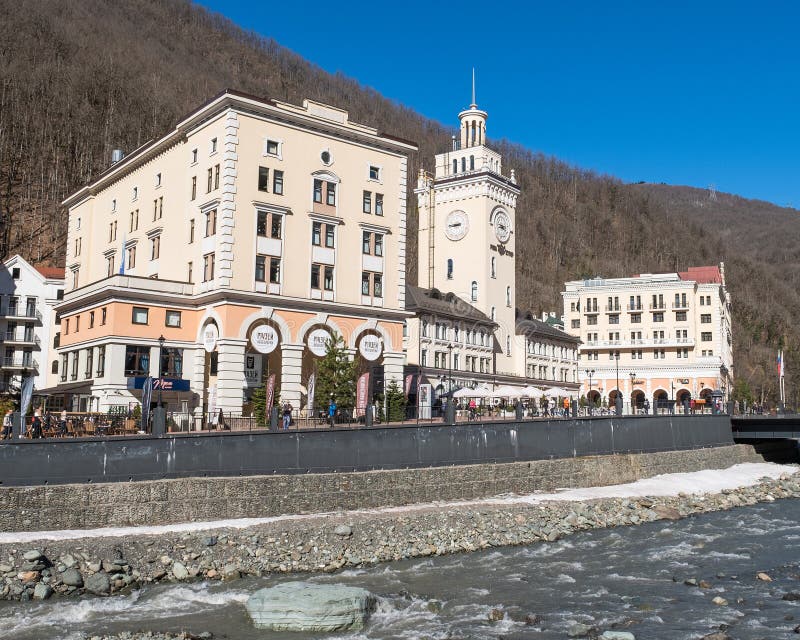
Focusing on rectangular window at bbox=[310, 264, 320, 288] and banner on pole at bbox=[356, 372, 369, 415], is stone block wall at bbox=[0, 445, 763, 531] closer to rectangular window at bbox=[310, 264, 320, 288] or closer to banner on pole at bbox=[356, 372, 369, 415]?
banner on pole at bbox=[356, 372, 369, 415]

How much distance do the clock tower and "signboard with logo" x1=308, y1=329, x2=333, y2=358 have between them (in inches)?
1437

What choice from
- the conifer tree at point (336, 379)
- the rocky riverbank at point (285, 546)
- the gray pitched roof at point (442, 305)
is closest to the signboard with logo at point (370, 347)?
the conifer tree at point (336, 379)

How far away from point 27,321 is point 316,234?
133 feet

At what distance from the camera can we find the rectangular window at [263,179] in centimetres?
5047

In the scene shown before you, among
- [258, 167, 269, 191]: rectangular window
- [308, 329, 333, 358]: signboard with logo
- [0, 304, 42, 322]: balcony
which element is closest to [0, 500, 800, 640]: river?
[308, 329, 333, 358]: signboard with logo

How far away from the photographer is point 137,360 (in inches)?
1914

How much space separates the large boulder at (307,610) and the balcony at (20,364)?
64.5m

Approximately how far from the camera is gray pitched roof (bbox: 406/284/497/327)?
242 ft

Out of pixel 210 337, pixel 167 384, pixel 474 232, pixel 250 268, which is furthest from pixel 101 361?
pixel 474 232

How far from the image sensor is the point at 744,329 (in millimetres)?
170750

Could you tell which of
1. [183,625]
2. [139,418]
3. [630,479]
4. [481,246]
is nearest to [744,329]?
[481,246]

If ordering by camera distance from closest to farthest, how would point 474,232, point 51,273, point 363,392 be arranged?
point 363,392 < point 51,273 < point 474,232

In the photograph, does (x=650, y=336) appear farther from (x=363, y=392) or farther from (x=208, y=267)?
(x=363, y=392)

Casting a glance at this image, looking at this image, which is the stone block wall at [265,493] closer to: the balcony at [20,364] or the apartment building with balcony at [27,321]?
the apartment building with balcony at [27,321]
